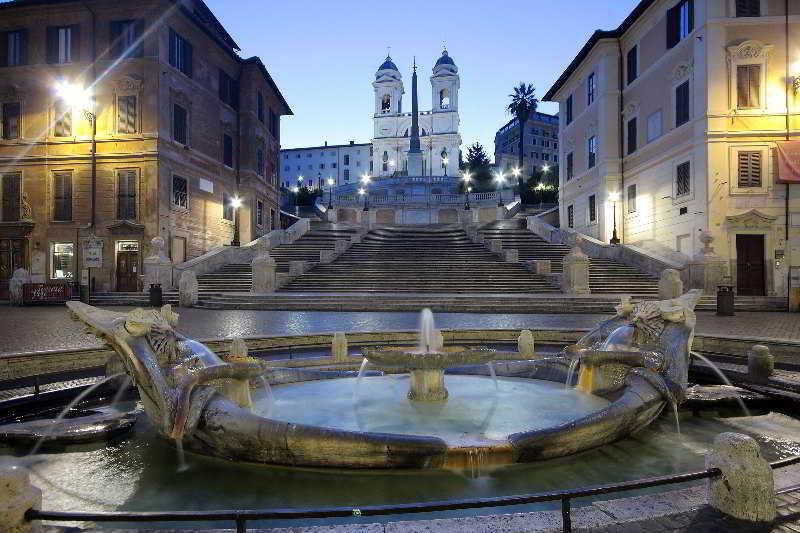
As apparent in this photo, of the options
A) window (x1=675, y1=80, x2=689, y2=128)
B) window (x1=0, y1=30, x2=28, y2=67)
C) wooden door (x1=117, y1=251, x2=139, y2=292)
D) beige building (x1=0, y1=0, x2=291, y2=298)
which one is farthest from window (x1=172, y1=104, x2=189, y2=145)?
window (x1=675, y1=80, x2=689, y2=128)

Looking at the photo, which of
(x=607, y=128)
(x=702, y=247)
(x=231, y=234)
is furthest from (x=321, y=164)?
(x=702, y=247)

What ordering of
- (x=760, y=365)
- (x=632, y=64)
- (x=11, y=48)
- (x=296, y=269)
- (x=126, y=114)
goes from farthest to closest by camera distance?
(x=632, y=64) < (x=11, y=48) < (x=126, y=114) < (x=296, y=269) < (x=760, y=365)

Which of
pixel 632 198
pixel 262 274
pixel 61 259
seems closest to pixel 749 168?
pixel 632 198

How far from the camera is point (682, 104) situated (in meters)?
25.0

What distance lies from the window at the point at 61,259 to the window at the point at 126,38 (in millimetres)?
11295

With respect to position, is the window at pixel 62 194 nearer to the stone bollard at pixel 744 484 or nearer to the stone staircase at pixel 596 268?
the stone staircase at pixel 596 268

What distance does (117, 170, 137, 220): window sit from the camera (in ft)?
91.4

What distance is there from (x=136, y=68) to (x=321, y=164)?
8399cm

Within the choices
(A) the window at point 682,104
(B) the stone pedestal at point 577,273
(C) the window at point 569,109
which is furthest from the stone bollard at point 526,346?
(C) the window at point 569,109

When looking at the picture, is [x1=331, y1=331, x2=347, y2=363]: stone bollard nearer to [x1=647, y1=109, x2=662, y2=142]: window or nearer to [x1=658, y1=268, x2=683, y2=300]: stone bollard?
[x1=658, y1=268, x2=683, y2=300]: stone bollard

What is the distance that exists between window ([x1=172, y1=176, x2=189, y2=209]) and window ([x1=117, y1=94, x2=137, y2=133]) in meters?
3.57

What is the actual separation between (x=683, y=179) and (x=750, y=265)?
5153 mm

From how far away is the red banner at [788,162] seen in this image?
21959mm

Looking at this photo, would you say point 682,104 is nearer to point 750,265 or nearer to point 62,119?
point 750,265
